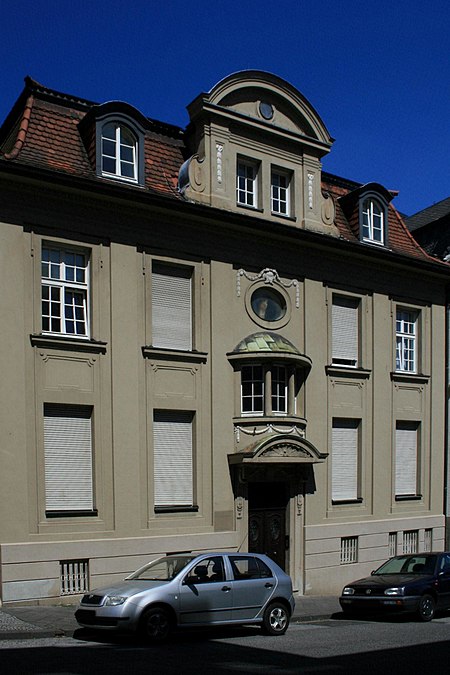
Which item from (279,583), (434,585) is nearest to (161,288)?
(279,583)

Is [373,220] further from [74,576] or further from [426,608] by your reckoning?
[74,576]

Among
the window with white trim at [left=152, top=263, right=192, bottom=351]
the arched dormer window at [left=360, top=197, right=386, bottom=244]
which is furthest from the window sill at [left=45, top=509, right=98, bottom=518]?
the arched dormer window at [left=360, top=197, right=386, bottom=244]

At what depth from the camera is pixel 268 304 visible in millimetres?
20719

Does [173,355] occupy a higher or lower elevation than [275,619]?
higher

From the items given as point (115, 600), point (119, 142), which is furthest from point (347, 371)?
point (115, 600)

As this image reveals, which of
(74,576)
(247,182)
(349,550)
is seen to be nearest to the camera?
(74,576)

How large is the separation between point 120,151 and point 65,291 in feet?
12.4

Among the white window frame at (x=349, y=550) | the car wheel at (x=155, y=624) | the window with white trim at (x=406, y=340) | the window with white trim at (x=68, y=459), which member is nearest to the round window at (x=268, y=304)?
the window with white trim at (x=406, y=340)

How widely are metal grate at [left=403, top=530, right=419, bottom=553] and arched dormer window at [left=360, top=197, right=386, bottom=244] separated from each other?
28.7ft

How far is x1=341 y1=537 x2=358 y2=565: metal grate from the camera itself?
70.6 feet

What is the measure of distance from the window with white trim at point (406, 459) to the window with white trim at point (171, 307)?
8093 mm

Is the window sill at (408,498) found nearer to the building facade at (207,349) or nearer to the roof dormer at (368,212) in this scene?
the building facade at (207,349)

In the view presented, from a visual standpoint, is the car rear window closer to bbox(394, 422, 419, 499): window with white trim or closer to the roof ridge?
the roof ridge

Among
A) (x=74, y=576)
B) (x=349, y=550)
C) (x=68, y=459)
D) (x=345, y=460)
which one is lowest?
(x=74, y=576)
